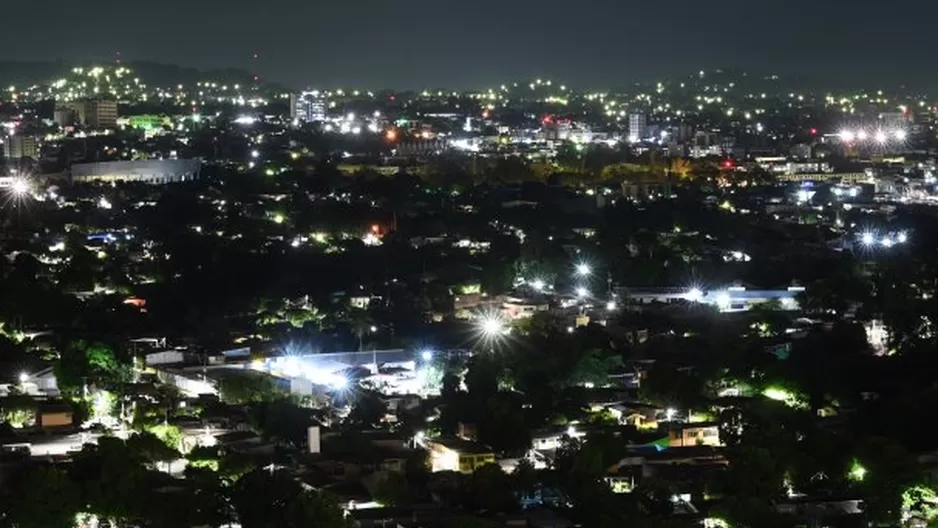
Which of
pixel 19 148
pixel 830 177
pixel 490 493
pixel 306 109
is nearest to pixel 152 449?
pixel 490 493

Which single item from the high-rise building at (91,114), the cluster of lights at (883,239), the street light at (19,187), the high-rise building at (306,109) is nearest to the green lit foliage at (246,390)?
the cluster of lights at (883,239)

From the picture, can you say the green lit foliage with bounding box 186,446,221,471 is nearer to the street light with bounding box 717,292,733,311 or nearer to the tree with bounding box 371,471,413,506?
the tree with bounding box 371,471,413,506

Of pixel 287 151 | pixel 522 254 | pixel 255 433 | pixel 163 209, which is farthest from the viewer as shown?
pixel 287 151

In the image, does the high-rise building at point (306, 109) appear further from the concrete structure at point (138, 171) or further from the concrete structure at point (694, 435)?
the concrete structure at point (694, 435)

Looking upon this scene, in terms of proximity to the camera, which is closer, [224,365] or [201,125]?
[224,365]

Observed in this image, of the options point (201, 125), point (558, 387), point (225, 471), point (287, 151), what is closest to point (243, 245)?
point (558, 387)

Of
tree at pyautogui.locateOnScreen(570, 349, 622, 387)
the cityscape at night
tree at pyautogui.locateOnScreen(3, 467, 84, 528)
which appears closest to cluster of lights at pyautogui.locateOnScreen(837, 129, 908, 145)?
the cityscape at night

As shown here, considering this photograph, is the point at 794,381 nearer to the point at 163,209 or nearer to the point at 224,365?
the point at 224,365
